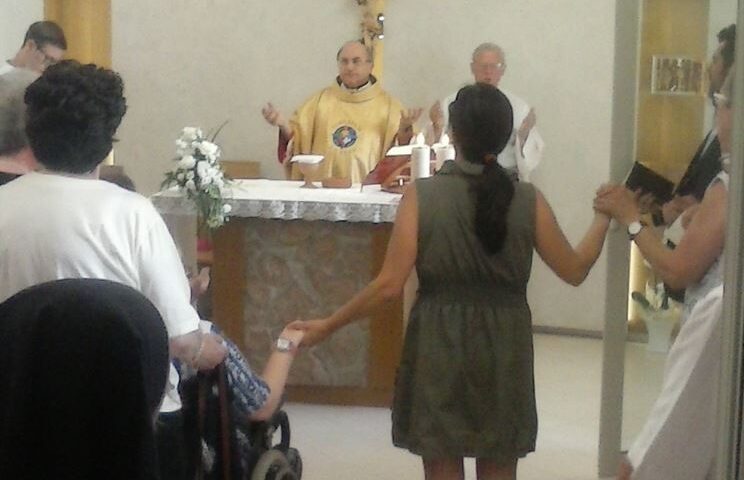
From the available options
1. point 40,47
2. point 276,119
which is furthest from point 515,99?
point 40,47

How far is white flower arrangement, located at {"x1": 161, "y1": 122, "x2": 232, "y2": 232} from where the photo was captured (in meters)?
4.84

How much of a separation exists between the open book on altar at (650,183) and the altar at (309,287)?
6.92 feet

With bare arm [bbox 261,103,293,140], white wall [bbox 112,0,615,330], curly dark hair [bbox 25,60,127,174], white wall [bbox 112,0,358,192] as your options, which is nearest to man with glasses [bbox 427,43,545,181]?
white wall [bbox 112,0,615,330]

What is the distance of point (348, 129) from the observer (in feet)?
21.8

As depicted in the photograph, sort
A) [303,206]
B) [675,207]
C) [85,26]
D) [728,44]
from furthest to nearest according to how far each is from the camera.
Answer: [85,26] → [303,206] → [675,207] → [728,44]

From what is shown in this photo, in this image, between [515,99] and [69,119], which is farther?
[515,99]

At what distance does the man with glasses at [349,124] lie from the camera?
6.59 m

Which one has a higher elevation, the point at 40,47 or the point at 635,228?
the point at 40,47

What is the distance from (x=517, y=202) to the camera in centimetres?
280

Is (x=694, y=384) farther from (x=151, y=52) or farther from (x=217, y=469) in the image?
(x=151, y=52)

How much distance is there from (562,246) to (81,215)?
1.16 m

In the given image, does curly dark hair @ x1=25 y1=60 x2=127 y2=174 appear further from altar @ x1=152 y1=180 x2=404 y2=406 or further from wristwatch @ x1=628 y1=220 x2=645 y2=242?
altar @ x1=152 y1=180 x2=404 y2=406

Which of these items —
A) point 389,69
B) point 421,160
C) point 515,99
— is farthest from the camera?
point 389,69

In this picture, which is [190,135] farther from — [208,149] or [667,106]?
[667,106]
